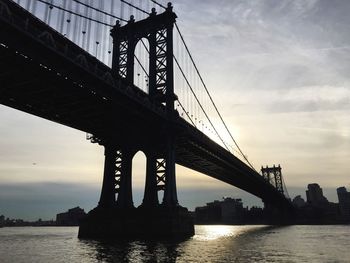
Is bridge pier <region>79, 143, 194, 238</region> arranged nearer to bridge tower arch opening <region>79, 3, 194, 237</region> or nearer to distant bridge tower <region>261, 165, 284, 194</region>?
bridge tower arch opening <region>79, 3, 194, 237</region>

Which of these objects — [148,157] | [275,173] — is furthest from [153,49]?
[275,173]

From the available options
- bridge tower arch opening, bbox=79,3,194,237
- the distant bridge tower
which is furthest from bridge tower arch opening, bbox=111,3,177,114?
the distant bridge tower

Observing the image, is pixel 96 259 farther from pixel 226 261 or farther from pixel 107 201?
pixel 107 201

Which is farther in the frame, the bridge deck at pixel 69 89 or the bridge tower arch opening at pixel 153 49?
the bridge tower arch opening at pixel 153 49

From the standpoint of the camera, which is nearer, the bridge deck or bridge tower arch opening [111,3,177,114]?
the bridge deck

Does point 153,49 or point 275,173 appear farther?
point 275,173

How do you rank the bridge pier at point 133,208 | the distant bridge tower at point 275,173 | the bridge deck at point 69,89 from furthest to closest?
1. the distant bridge tower at point 275,173
2. the bridge pier at point 133,208
3. the bridge deck at point 69,89

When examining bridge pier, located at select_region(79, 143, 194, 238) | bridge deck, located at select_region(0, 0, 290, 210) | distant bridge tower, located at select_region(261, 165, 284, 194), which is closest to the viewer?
bridge deck, located at select_region(0, 0, 290, 210)

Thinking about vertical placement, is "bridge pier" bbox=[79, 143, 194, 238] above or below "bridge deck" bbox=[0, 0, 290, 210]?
below

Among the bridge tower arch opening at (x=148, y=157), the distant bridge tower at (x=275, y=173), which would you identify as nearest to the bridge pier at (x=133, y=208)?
the bridge tower arch opening at (x=148, y=157)

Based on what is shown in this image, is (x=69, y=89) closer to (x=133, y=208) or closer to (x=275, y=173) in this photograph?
(x=133, y=208)

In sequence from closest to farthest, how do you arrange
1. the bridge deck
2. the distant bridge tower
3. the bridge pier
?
the bridge deck < the bridge pier < the distant bridge tower

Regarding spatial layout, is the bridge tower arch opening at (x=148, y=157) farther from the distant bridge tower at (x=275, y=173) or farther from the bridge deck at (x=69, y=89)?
the distant bridge tower at (x=275, y=173)

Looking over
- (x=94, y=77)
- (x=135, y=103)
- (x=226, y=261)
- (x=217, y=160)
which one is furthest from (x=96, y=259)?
(x=217, y=160)
